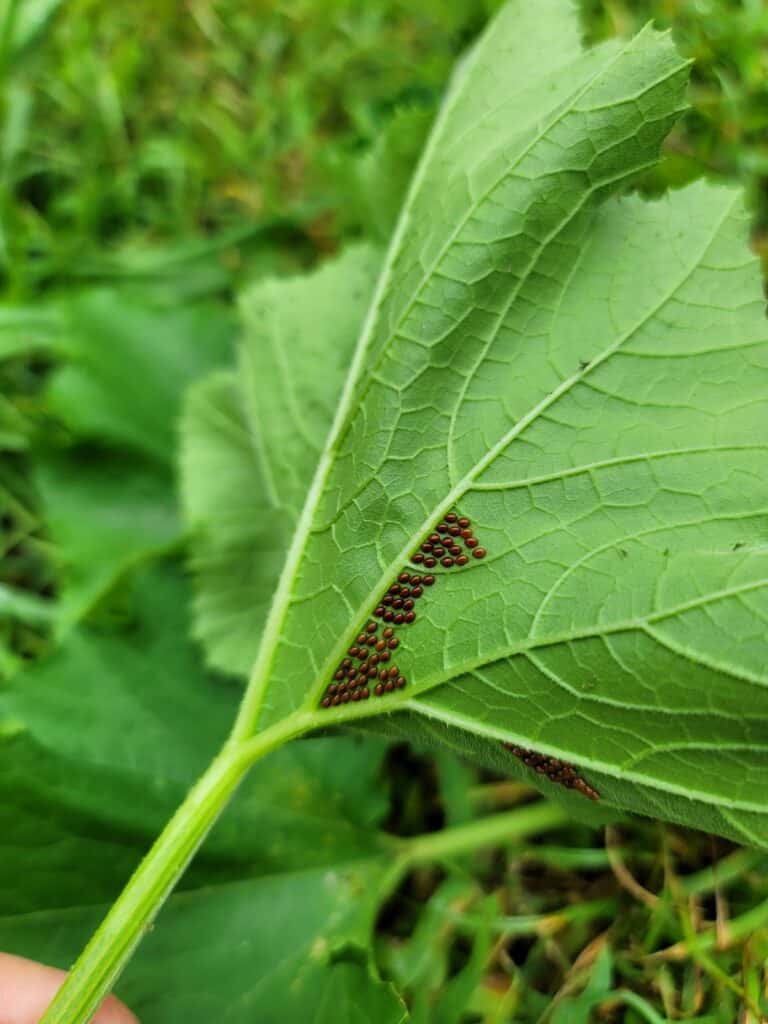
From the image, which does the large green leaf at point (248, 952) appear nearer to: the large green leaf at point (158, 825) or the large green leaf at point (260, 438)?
the large green leaf at point (158, 825)

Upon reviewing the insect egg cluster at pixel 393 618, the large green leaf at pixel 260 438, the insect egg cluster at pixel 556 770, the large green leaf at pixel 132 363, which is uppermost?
the large green leaf at pixel 132 363

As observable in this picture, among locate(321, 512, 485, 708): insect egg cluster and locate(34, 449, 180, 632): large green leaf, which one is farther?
locate(34, 449, 180, 632): large green leaf

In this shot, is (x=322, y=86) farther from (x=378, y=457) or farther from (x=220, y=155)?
(x=378, y=457)

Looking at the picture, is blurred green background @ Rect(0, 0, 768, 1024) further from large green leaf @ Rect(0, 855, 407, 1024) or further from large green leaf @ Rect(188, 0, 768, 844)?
large green leaf @ Rect(188, 0, 768, 844)

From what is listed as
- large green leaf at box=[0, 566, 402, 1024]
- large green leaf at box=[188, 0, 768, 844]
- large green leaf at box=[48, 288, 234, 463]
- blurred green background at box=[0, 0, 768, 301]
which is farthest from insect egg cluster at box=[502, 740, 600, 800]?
blurred green background at box=[0, 0, 768, 301]

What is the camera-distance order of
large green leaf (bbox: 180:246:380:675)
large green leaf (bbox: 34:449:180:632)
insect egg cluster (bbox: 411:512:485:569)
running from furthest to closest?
large green leaf (bbox: 34:449:180:632) → large green leaf (bbox: 180:246:380:675) → insect egg cluster (bbox: 411:512:485:569)

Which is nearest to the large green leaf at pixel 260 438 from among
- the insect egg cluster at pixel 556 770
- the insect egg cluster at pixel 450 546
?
the insect egg cluster at pixel 450 546
